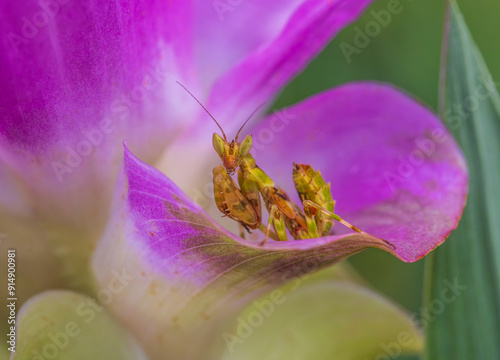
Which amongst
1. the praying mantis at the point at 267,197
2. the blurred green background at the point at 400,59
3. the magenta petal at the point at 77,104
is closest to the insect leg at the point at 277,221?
the praying mantis at the point at 267,197

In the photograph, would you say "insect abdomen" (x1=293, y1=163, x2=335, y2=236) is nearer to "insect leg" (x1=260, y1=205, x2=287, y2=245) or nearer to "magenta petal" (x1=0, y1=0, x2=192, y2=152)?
"insect leg" (x1=260, y1=205, x2=287, y2=245)

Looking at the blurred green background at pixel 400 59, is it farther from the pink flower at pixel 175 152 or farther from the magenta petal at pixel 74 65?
the magenta petal at pixel 74 65

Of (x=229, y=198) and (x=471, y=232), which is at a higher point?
(x=229, y=198)

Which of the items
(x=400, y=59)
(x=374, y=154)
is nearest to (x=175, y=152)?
(x=374, y=154)

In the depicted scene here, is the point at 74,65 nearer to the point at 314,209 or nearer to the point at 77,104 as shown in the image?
the point at 77,104

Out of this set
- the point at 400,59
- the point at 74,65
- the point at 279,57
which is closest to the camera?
the point at 74,65

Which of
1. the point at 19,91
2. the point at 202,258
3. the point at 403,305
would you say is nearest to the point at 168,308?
the point at 202,258

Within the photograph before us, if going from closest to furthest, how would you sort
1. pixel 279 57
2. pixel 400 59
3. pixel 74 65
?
pixel 74 65
pixel 279 57
pixel 400 59
